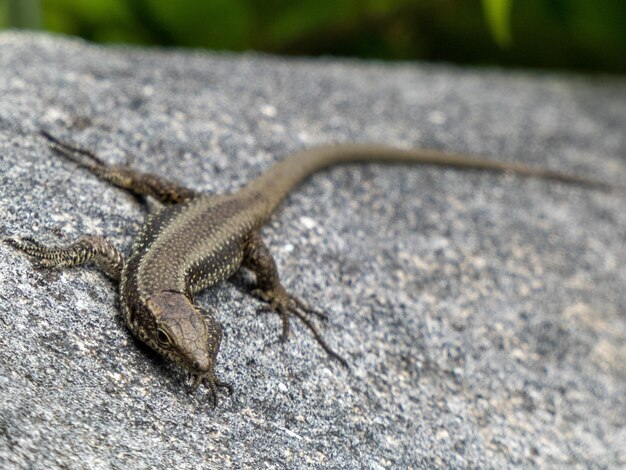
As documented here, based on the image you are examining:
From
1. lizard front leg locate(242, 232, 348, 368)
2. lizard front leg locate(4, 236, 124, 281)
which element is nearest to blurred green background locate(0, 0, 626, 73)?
lizard front leg locate(242, 232, 348, 368)

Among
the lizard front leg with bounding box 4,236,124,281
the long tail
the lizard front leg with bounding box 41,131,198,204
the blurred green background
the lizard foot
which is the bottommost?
the lizard foot

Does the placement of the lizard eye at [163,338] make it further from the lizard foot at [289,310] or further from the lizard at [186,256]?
the lizard foot at [289,310]

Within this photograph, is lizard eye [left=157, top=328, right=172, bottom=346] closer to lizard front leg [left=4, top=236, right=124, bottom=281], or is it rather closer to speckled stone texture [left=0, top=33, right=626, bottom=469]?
speckled stone texture [left=0, top=33, right=626, bottom=469]

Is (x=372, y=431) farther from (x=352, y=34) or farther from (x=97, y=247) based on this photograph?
(x=352, y=34)

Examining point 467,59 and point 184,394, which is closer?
point 184,394

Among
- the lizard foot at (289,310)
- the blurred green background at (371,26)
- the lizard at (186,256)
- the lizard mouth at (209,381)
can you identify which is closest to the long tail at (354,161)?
the lizard at (186,256)

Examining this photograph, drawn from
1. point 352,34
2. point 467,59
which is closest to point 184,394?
point 352,34
